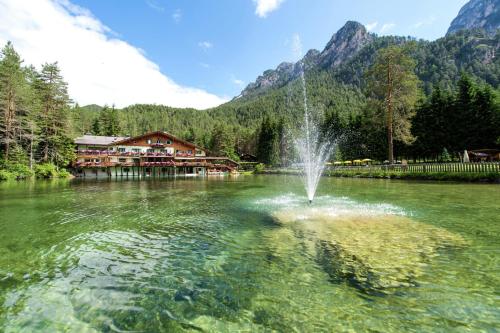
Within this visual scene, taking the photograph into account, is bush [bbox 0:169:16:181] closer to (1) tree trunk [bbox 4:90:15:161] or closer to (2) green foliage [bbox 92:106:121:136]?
(1) tree trunk [bbox 4:90:15:161]

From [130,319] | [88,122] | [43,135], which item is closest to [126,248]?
[130,319]

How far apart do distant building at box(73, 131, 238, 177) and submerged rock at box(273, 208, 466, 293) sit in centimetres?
5763

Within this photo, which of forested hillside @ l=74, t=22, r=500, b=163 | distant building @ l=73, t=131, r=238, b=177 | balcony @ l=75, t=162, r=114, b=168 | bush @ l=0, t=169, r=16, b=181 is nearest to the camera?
bush @ l=0, t=169, r=16, b=181

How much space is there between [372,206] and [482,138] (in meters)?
47.5

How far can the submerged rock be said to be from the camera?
5637mm

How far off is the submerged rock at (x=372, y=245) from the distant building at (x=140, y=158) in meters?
57.6

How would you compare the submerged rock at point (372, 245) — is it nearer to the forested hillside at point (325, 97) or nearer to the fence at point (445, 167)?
the fence at point (445, 167)

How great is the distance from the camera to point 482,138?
47.2 meters

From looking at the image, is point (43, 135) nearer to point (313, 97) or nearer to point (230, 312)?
point (230, 312)

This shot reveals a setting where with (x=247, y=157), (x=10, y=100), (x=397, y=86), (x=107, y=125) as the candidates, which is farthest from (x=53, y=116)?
(x=247, y=157)

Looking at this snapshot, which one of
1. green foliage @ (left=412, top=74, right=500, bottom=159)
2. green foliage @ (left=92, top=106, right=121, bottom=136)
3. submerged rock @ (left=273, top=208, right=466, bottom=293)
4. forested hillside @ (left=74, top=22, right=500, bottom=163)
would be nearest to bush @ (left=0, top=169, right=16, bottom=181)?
submerged rock @ (left=273, top=208, right=466, bottom=293)

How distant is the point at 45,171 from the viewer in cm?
4700

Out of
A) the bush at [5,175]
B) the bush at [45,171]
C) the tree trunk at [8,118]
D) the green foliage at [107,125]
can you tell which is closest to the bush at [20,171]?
the bush at [5,175]

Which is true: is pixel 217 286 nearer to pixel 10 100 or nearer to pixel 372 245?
pixel 372 245
